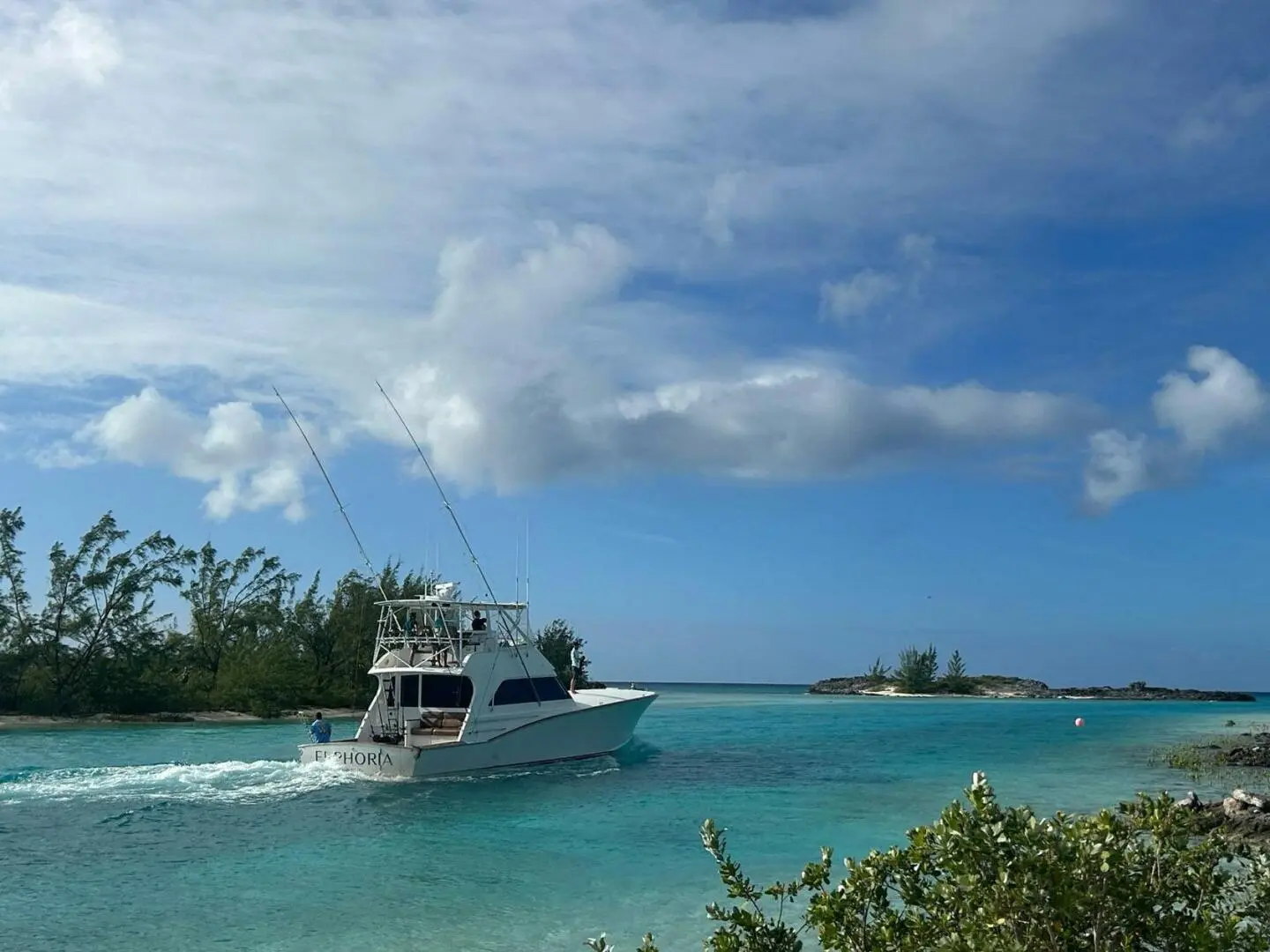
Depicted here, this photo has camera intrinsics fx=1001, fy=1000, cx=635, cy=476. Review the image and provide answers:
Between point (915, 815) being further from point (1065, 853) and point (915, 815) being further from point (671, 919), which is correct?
point (1065, 853)

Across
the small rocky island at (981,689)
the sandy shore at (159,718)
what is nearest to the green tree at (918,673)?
the small rocky island at (981,689)

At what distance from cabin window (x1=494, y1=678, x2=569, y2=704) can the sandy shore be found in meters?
18.2

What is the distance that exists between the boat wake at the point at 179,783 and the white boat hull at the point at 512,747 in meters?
0.47

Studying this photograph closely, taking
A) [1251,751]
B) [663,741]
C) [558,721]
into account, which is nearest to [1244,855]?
[558,721]

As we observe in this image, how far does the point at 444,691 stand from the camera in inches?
1048

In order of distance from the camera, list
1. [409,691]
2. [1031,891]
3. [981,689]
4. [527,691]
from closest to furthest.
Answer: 1. [1031,891]
2. [409,691]
3. [527,691]
4. [981,689]

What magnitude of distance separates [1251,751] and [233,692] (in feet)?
154

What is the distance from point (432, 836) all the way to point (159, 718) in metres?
38.1

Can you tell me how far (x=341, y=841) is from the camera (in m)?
17.2

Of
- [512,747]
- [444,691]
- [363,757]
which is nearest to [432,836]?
[363,757]

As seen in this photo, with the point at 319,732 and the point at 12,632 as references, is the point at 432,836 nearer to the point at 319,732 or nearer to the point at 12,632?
the point at 319,732

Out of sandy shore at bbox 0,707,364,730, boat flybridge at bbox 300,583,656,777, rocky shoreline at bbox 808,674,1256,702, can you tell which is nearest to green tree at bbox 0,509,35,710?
sandy shore at bbox 0,707,364,730

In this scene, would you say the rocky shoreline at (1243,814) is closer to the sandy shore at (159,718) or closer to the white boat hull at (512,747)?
the white boat hull at (512,747)

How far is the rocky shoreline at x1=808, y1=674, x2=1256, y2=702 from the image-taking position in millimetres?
112812
